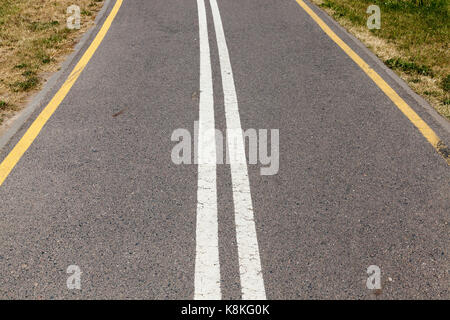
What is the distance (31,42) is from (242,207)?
5.33 metres

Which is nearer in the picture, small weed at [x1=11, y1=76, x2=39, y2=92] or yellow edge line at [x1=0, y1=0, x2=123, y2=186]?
yellow edge line at [x1=0, y1=0, x2=123, y2=186]

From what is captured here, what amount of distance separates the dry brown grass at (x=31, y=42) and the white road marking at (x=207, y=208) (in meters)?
2.41

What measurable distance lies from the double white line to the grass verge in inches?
107

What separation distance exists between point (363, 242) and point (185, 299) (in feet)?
4.87

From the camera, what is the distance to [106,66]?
575 centimetres

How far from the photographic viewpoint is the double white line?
2656 mm

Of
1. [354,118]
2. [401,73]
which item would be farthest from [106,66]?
[401,73]

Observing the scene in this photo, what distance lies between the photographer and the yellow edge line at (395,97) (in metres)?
4.16

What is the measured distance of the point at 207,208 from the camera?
128 inches

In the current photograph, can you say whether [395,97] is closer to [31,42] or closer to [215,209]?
[215,209]

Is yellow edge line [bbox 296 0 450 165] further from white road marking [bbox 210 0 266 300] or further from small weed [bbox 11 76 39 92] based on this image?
small weed [bbox 11 76 39 92]

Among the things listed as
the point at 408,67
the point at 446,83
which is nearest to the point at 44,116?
the point at 408,67

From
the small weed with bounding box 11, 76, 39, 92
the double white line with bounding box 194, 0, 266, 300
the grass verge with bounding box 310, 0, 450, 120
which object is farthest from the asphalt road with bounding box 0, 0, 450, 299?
the small weed with bounding box 11, 76, 39, 92
